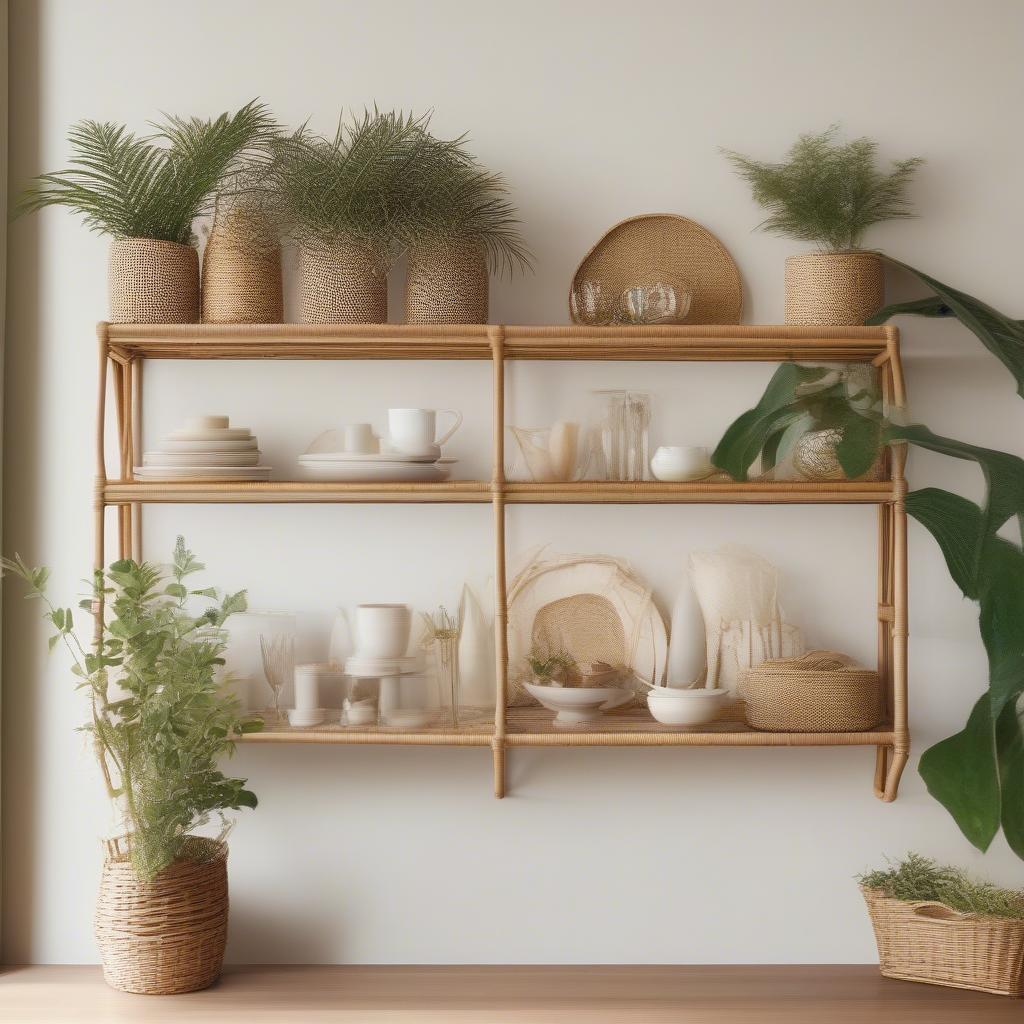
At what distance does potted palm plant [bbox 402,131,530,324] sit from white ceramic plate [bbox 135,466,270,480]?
410 mm

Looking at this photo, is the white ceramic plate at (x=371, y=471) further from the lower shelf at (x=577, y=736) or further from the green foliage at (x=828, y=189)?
the green foliage at (x=828, y=189)

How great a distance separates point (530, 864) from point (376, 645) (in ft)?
1.86

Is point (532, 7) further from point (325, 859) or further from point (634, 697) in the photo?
point (325, 859)

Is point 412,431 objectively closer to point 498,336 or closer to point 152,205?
point 498,336

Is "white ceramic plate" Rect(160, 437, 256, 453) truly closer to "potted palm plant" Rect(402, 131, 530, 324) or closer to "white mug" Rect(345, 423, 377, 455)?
"white mug" Rect(345, 423, 377, 455)

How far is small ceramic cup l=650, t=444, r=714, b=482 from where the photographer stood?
6.32 ft

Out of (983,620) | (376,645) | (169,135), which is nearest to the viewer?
(983,620)

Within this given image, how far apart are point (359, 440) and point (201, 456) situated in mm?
282

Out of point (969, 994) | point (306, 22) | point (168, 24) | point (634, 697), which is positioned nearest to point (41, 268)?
point (168, 24)

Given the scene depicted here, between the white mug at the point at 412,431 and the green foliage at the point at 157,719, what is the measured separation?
0.40 metres

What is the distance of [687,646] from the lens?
1999 mm

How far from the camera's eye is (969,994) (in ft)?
6.14

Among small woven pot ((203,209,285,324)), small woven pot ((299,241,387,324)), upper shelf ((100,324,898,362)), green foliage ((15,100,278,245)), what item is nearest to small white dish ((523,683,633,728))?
upper shelf ((100,324,898,362))

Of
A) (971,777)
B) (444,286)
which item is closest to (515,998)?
(971,777)
